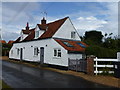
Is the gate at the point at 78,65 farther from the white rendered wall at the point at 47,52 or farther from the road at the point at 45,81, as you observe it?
the road at the point at 45,81

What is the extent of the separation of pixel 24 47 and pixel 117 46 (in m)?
15.1

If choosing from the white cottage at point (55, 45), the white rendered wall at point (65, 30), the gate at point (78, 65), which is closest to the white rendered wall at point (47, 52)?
the white cottage at point (55, 45)

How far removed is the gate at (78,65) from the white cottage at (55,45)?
66 centimetres

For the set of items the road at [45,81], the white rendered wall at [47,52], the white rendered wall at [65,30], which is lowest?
the road at [45,81]

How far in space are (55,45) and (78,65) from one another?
4.87 metres

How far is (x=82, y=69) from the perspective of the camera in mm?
14836

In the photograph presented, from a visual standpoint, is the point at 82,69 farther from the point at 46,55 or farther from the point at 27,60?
the point at 27,60

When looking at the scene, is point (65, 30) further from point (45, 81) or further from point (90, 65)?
point (45, 81)

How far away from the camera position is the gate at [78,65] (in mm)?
14573

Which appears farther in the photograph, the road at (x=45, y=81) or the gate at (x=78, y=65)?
the gate at (x=78, y=65)

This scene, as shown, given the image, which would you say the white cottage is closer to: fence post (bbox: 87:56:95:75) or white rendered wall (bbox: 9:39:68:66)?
white rendered wall (bbox: 9:39:68:66)

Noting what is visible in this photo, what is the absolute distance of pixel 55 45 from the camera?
19266mm

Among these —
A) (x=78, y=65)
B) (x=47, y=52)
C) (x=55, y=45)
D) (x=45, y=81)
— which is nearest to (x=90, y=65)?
(x=78, y=65)

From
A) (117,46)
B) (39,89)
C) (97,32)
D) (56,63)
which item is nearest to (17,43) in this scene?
(56,63)
